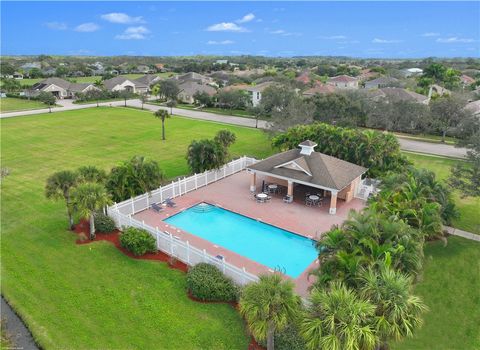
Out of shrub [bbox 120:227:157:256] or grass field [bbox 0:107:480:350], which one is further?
shrub [bbox 120:227:157:256]

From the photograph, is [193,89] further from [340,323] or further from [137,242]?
[340,323]

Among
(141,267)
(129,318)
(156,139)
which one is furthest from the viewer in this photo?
(156,139)

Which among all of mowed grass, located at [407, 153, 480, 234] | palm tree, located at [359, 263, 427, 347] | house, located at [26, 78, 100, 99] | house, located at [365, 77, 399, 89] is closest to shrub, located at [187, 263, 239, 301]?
palm tree, located at [359, 263, 427, 347]

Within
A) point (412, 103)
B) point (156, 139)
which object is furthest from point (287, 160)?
point (412, 103)

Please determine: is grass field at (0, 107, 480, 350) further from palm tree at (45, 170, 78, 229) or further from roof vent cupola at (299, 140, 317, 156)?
roof vent cupola at (299, 140, 317, 156)

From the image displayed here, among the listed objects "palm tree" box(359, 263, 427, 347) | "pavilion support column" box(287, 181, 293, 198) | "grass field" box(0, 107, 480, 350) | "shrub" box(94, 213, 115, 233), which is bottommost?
"grass field" box(0, 107, 480, 350)

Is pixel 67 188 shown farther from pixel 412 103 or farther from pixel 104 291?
pixel 412 103
